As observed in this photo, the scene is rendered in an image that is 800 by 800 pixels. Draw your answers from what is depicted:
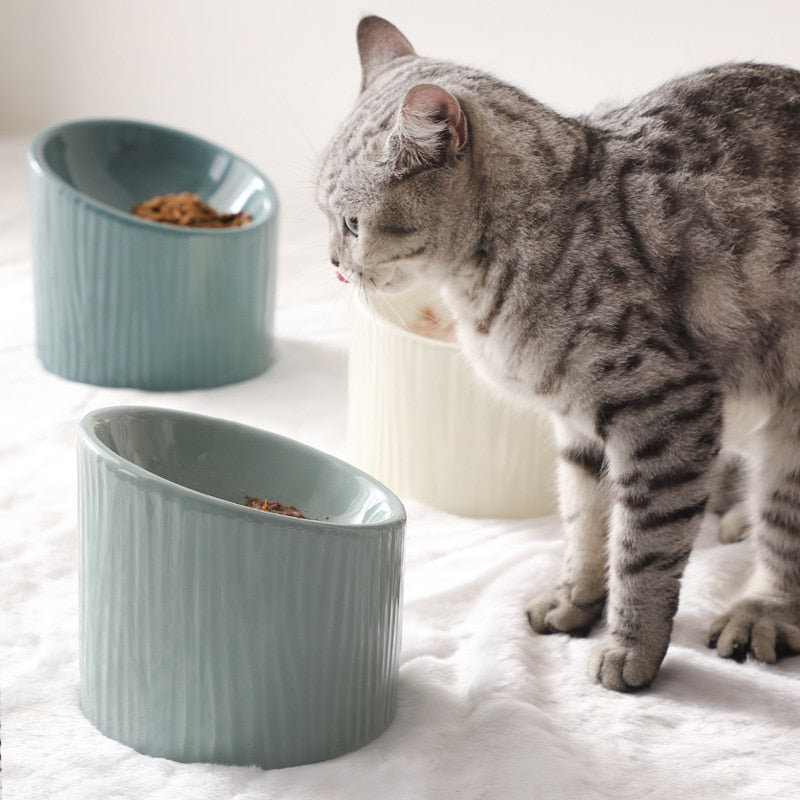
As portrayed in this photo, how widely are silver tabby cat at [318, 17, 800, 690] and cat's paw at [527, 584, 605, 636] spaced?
9cm

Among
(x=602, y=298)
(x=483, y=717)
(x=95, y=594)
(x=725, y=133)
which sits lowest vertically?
(x=483, y=717)

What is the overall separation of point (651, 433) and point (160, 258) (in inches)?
32.5

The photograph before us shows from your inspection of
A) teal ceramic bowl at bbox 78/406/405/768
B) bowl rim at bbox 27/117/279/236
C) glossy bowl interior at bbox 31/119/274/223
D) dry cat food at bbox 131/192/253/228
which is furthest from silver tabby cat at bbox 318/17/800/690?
glossy bowl interior at bbox 31/119/274/223

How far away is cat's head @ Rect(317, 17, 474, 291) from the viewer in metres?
1.04

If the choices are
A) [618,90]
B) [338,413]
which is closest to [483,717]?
[338,413]

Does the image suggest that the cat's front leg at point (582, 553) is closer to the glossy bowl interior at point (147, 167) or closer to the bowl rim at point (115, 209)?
the bowl rim at point (115, 209)

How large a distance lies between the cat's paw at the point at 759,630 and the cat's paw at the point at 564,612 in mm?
116

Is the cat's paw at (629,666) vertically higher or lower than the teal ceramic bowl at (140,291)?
lower

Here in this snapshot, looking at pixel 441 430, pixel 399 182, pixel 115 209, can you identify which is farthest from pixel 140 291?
pixel 399 182

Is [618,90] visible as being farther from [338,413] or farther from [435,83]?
[435,83]

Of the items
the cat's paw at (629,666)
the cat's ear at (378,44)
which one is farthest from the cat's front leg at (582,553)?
the cat's ear at (378,44)

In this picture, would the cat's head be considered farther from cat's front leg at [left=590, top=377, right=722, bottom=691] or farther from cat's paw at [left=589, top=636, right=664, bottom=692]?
cat's paw at [left=589, top=636, right=664, bottom=692]

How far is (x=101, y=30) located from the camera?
104 inches

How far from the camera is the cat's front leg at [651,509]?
3.50 feet
